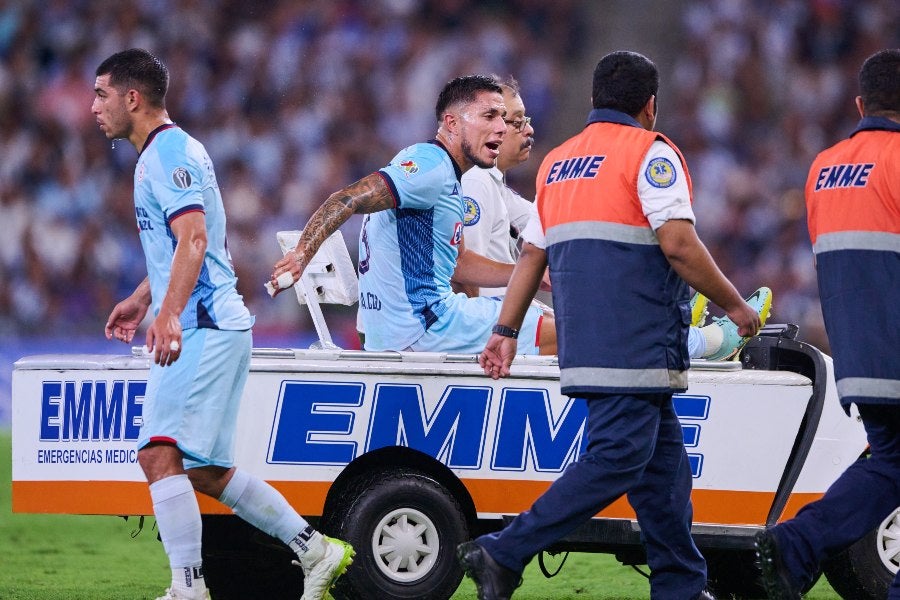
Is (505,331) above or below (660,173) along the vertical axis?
below

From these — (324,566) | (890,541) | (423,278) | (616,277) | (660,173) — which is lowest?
(324,566)

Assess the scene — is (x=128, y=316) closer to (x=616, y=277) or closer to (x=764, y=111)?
(x=616, y=277)

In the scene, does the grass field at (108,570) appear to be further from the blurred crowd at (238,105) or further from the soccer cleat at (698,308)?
the blurred crowd at (238,105)

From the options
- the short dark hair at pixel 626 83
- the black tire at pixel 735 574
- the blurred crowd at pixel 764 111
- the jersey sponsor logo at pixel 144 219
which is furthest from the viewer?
the blurred crowd at pixel 764 111

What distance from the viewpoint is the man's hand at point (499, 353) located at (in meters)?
4.72

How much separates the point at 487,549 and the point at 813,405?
1756 millimetres

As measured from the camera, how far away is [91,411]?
5.13 metres

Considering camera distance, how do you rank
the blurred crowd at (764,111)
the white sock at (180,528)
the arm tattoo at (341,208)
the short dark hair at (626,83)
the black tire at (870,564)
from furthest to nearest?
the blurred crowd at (764,111), the black tire at (870,564), the arm tattoo at (341,208), the white sock at (180,528), the short dark hair at (626,83)

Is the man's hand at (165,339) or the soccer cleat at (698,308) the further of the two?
the soccer cleat at (698,308)

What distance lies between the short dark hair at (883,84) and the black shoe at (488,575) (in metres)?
1.92

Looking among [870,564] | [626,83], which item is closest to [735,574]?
[870,564]

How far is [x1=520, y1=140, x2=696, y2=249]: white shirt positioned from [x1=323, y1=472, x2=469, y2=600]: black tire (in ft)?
4.81

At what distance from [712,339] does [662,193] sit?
1.51 metres

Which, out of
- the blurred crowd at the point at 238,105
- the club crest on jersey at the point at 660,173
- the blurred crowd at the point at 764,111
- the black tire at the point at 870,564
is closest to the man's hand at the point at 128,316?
the club crest on jersey at the point at 660,173
